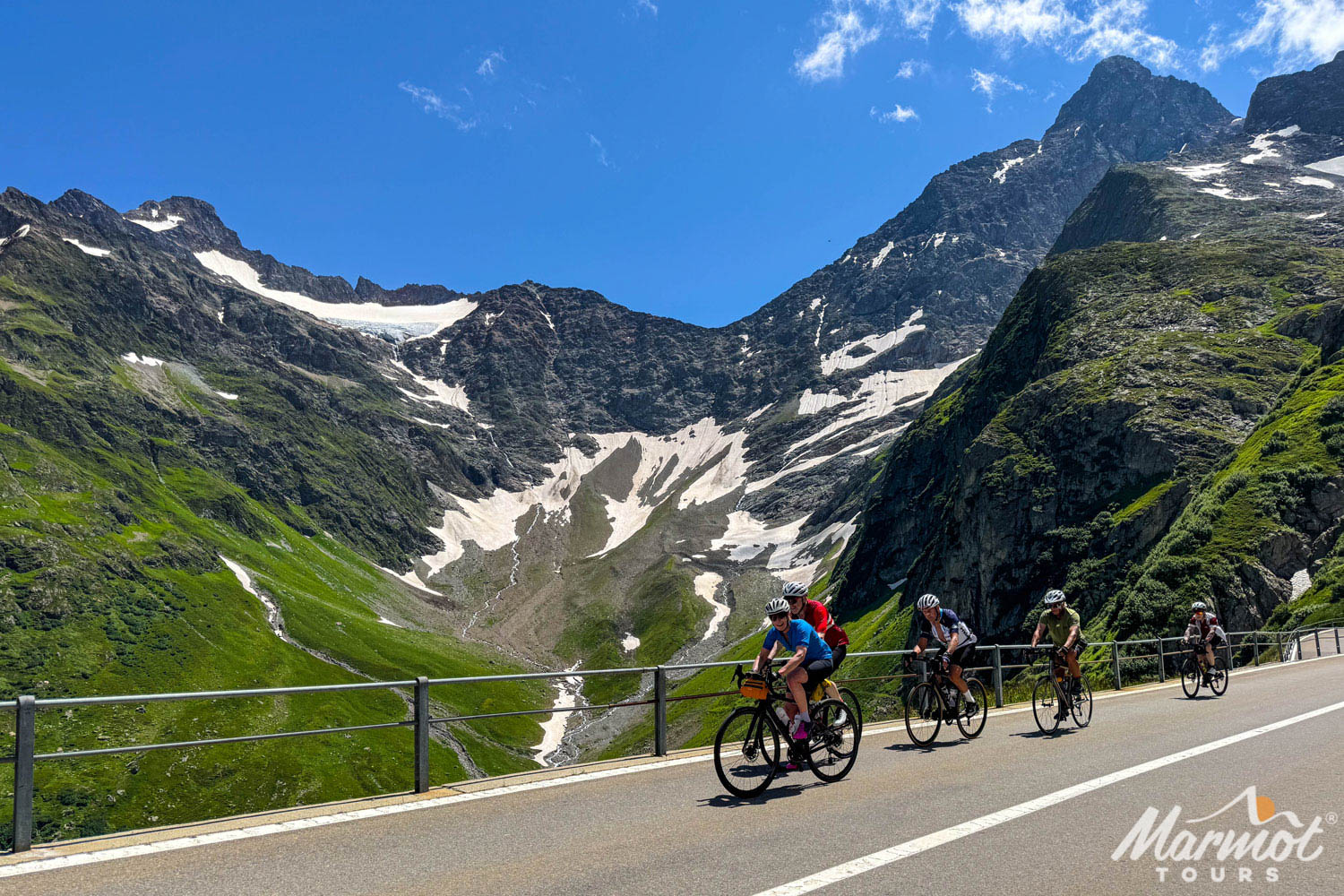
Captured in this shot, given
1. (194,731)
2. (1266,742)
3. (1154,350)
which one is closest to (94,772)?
(194,731)

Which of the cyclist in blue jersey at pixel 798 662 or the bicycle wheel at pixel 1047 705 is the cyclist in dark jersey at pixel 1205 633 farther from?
the cyclist in blue jersey at pixel 798 662

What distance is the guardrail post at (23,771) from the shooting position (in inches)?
320

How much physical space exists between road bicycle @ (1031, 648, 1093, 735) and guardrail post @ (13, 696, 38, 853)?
614 inches

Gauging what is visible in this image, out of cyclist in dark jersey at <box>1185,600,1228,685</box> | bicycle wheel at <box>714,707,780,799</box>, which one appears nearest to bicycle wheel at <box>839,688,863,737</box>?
bicycle wheel at <box>714,707,780,799</box>

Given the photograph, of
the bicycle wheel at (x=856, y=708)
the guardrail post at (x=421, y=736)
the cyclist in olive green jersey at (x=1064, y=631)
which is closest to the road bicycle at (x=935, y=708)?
the bicycle wheel at (x=856, y=708)

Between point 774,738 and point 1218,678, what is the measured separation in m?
18.5

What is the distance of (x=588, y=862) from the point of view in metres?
7.70

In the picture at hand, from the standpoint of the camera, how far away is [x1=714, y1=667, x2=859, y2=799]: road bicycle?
10602mm

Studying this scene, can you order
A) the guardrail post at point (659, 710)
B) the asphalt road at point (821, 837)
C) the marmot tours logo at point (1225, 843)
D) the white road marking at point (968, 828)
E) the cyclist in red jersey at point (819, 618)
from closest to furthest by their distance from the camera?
the white road marking at point (968, 828)
the asphalt road at point (821, 837)
the marmot tours logo at point (1225, 843)
the cyclist in red jersey at point (819, 618)
the guardrail post at point (659, 710)

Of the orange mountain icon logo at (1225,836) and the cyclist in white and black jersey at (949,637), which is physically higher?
the cyclist in white and black jersey at (949,637)

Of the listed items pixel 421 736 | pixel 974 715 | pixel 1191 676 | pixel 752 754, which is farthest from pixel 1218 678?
pixel 421 736

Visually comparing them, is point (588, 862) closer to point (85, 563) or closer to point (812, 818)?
point (812, 818)

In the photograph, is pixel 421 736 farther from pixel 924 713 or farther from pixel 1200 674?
pixel 1200 674

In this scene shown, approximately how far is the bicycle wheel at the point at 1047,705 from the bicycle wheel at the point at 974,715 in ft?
3.93
